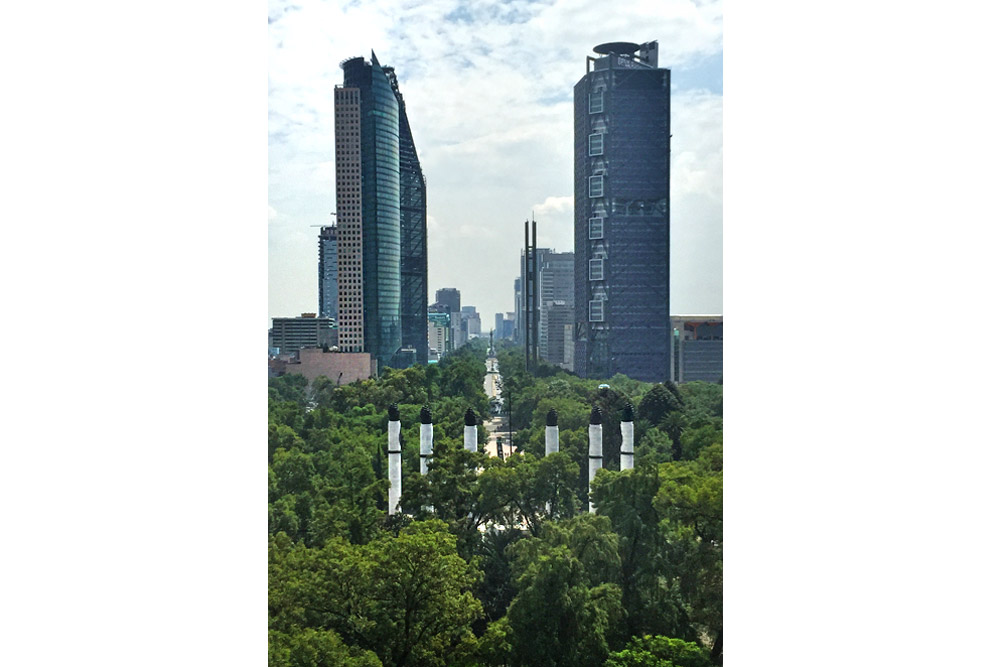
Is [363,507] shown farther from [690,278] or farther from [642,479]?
[690,278]

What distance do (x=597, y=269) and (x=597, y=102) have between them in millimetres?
1243

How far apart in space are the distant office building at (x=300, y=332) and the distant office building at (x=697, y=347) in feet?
8.83

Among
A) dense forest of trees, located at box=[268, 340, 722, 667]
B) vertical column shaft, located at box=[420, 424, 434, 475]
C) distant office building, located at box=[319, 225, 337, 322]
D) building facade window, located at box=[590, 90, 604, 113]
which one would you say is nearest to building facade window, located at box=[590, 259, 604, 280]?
dense forest of trees, located at box=[268, 340, 722, 667]

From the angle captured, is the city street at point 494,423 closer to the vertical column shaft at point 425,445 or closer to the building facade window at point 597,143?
the vertical column shaft at point 425,445

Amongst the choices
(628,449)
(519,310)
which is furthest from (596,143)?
(628,449)

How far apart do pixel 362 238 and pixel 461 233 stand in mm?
800

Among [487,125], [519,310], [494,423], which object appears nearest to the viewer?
[487,125]

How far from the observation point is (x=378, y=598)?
5340 mm

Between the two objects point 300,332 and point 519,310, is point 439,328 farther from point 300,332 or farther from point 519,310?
point 300,332

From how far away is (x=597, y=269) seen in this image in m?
Answer: 5.54

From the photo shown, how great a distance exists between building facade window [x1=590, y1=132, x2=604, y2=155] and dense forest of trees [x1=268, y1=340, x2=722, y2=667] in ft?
5.50

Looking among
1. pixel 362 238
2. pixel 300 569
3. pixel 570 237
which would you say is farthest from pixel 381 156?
pixel 300 569

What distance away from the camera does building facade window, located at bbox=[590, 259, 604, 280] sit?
18.2 feet

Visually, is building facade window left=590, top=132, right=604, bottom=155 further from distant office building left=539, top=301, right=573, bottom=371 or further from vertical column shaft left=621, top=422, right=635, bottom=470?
vertical column shaft left=621, top=422, right=635, bottom=470
